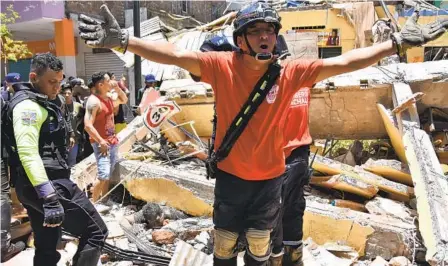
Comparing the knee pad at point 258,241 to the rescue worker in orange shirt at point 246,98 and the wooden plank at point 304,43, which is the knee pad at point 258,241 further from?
the wooden plank at point 304,43

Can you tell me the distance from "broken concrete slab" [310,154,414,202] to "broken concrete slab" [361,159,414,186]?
0.13 meters

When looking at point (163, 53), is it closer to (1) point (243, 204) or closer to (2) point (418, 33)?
(1) point (243, 204)

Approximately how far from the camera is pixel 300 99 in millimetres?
3770

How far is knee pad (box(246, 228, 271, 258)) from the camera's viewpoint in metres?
2.90

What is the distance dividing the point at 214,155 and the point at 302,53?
11.3m

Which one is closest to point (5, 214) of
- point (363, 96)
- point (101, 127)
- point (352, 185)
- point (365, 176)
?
point (101, 127)

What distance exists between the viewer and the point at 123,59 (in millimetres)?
16844

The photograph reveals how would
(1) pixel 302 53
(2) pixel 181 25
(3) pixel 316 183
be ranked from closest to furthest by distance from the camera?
1. (3) pixel 316 183
2. (1) pixel 302 53
3. (2) pixel 181 25

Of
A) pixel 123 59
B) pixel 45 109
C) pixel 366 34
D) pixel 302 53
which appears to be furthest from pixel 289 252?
pixel 123 59

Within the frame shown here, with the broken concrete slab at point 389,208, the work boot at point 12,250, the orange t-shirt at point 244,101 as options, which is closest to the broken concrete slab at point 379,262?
the broken concrete slab at point 389,208

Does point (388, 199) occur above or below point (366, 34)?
below

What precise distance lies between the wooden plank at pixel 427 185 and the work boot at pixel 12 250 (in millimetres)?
3503

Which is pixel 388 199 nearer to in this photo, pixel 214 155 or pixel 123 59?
pixel 214 155

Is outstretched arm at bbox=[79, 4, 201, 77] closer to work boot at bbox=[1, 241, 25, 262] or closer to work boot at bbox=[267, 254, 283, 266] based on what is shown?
work boot at bbox=[267, 254, 283, 266]
